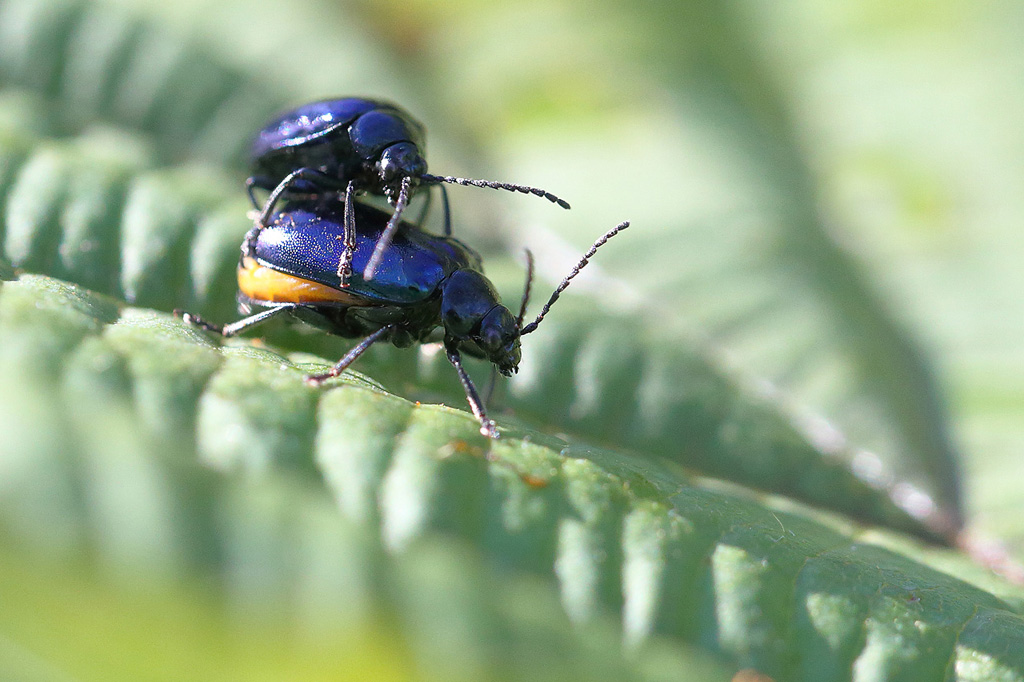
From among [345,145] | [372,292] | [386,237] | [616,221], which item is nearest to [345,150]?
[345,145]

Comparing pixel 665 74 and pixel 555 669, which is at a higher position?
pixel 665 74

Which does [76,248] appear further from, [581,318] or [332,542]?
[581,318]

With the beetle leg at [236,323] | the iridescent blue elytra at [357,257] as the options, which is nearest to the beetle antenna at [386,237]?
the iridescent blue elytra at [357,257]

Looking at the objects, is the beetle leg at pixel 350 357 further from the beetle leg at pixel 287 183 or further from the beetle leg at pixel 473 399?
the beetle leg at pixel 287 183

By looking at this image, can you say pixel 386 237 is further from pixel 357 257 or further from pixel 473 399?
pixel 473 399

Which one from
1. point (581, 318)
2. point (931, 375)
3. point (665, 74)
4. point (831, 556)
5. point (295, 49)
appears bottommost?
point (831, 556)

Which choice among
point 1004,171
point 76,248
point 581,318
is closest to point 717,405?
point 581,318
